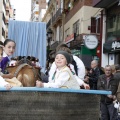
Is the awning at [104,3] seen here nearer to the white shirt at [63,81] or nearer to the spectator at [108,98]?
the spectator at [108,98]

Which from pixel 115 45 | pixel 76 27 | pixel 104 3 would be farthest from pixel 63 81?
pixel 76 27

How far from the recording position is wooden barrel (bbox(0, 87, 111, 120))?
278 centimetres

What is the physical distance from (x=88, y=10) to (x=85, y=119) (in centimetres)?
2094

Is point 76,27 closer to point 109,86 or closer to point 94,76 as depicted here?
point 94,76

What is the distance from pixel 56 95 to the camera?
283cm

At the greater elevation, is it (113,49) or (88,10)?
(88,10)

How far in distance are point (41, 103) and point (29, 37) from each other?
7.52m

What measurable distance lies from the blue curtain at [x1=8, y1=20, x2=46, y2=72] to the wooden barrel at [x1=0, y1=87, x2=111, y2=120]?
6.98 m

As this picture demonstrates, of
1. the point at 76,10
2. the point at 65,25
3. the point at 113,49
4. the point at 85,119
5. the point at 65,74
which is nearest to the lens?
the point at 85,119

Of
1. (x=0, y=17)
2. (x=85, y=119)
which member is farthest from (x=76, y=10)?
(x=0, y=17)

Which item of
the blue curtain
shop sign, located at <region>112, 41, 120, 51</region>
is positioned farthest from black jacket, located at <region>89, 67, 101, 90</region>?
shop sign, located at <region>112, 41, 120, 51</region>

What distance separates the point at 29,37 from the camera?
1019cm

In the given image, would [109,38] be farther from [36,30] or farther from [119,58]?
[36,30]

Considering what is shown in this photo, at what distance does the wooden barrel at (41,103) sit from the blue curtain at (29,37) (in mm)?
6981
